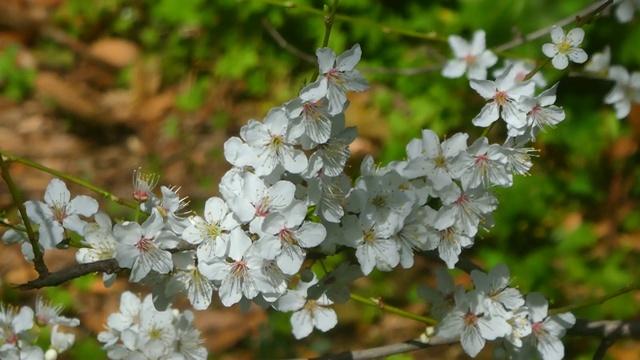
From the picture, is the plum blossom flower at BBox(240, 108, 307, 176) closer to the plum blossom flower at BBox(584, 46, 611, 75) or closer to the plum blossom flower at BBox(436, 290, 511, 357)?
the plum blossom flower at BBox(436, 290, 511, 357)

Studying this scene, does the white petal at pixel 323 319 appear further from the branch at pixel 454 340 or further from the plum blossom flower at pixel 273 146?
the plum blossom flower at pixel 273 146

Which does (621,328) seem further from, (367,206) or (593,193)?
(593,193)

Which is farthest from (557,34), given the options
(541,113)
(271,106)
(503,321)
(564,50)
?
(271,106)

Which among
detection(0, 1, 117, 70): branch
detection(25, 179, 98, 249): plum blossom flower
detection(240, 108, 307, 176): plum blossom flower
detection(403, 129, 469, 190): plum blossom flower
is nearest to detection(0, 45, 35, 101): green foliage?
detection(0, 1, 117, 70): branch

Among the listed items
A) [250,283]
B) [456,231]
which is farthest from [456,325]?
[250,283]

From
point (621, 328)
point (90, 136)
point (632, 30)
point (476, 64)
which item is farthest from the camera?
point (90, 136)
